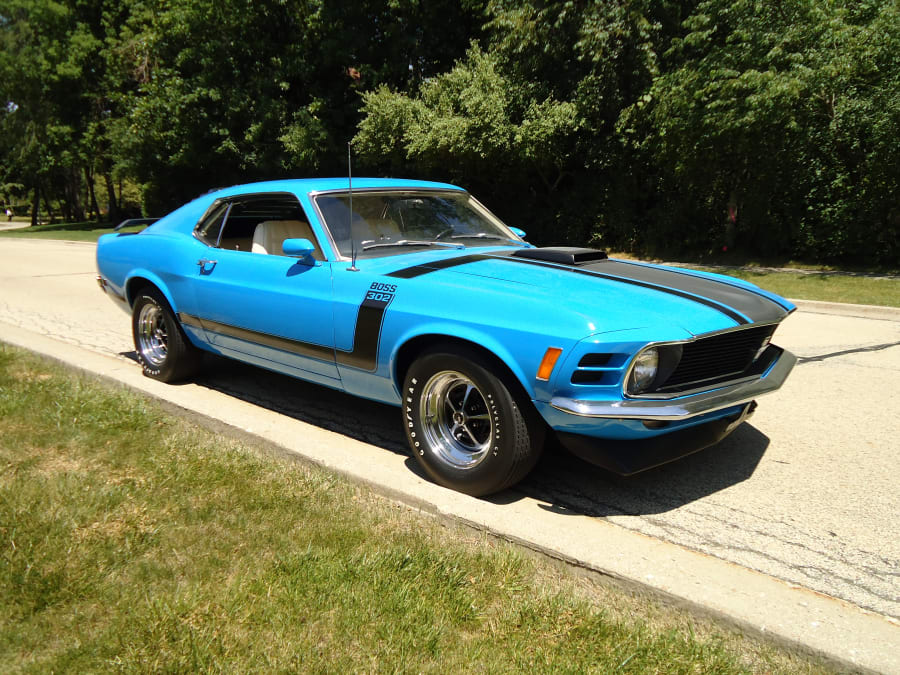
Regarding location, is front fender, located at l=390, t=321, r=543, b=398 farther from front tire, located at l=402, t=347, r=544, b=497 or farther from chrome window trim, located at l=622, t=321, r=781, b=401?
chrome window trim, located at l=622, t=321, r=781, b=401

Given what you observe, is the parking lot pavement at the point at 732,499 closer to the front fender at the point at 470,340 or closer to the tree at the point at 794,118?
the front fender at the point at 470,340

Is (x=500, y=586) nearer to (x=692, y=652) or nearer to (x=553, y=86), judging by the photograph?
(x=692, y=652)

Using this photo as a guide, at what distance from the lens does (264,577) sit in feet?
8.48

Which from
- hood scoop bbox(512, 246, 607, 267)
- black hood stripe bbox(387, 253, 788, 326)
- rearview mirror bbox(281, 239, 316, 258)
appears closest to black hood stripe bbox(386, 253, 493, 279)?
black hood stripe bbox(387, 253, 788, 326)

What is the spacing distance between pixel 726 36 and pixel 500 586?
1524cm

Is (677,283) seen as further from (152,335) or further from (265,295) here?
Answer: (152,335)

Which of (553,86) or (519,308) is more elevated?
(553,86)

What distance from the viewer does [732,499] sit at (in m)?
3.45

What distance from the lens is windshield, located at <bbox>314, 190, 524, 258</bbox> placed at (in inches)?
164

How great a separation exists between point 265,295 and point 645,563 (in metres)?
2.77

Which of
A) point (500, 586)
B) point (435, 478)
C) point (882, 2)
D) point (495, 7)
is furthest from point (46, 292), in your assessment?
point (882, 2)

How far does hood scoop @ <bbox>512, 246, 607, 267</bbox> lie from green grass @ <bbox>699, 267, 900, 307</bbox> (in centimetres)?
731

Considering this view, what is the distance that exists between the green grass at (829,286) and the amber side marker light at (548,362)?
28.0 feet

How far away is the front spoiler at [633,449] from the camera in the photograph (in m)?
3.08
